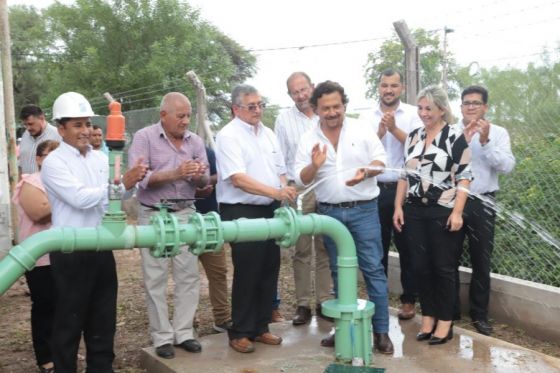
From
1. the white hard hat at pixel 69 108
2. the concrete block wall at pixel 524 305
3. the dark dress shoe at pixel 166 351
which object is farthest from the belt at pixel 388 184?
the white hard hat at pixel 69 108

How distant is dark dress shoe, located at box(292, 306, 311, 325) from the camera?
500 cm

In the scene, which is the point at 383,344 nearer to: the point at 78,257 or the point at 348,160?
the point at 348,160

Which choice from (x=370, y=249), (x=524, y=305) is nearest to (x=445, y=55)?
(x=524, y=305)

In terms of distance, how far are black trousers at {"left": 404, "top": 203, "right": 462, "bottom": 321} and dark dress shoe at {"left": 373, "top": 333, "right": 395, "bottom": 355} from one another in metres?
0.45

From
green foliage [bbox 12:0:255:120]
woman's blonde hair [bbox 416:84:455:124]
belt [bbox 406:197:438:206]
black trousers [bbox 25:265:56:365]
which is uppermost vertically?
green foliage [bbox 12:0:255:120]

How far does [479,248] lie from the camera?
486 centimetres

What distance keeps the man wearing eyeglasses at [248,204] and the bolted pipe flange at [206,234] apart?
2.44ft

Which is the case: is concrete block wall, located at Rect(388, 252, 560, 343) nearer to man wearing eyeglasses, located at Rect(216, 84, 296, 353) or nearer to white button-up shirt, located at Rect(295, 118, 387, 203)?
white button-up shirt, located at Rect(295, 118, 387, 203)

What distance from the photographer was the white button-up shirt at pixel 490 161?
4770 millimetres

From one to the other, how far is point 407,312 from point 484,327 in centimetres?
59

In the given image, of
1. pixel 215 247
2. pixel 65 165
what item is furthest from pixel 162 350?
pixel 65 165

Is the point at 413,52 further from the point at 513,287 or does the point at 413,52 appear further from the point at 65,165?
the point at 65,165

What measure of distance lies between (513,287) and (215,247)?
271 centimetres

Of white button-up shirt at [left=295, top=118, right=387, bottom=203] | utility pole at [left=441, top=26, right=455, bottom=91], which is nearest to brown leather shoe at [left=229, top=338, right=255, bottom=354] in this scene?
white button-up shirt at [left=295, top=118, right=387, bottom=203]
